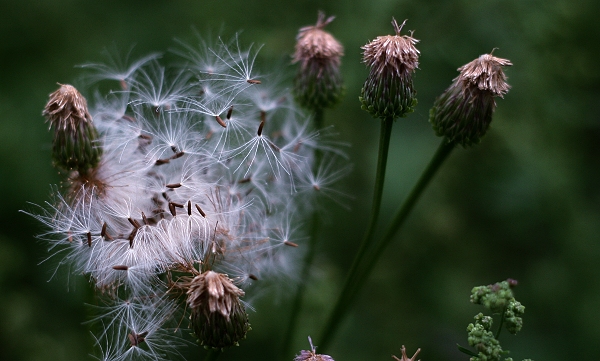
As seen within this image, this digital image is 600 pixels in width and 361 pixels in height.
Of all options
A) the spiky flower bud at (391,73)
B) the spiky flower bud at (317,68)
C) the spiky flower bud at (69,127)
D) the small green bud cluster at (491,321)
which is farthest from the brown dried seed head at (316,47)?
the small green bud cluster at (491,321)

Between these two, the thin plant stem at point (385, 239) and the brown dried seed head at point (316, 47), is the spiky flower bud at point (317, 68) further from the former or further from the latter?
the thin plant stem at point (385, 239)

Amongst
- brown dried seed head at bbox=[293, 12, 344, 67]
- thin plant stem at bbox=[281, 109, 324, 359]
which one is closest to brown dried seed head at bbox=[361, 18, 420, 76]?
brown dried seed head at bbox=[293, 12, 344, 67]

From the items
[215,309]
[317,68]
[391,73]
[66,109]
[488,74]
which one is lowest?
[215,309]

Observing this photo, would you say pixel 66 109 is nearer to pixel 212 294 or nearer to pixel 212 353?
pixel 212 294

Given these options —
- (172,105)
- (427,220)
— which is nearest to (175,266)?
(172,105)

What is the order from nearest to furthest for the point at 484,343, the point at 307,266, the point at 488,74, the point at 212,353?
the point at 484,343 → the point at 212,353 → the point at 488,74 → the point at 307,266

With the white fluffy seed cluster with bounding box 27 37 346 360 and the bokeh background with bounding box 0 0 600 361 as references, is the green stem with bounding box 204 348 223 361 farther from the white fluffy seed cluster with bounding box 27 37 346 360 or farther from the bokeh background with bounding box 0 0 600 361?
the bokeh background with bounding box 0 0 600 361

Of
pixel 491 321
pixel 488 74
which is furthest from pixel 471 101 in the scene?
pixel 491 321
